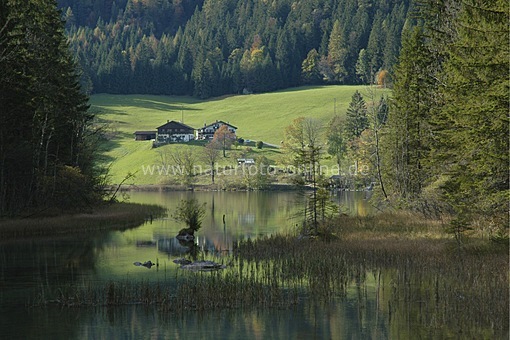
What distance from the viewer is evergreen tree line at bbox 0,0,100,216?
162 ft

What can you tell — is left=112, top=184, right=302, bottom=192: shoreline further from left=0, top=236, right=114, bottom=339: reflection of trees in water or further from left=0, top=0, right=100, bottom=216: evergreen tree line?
left=0, top=236, right=114, bottom=339: reflection of trees in water

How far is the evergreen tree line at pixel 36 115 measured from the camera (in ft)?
162

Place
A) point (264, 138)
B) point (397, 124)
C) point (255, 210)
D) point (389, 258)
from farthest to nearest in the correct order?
point (264, 138) → point (255, 210) → point (397, 124) → point (389, 258)

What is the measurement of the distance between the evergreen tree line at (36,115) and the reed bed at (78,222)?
1705 millimetres

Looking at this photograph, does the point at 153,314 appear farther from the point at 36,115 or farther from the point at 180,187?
the point at 180,187

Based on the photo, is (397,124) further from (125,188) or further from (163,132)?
(163,132)

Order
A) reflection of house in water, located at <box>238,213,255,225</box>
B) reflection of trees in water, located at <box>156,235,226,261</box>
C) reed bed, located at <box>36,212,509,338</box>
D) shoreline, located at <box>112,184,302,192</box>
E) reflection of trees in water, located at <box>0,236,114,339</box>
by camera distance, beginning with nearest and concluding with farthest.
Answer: reflection of trees in water, located at <box>0,236,114,339</box> → reed bed, located at <box>36,212,509,338</box> → reflection of trees in water, located at <box>156,235,226,261</box> → reflection of house in water, located at <box>238,213,255,225</box> → shoreline, located at <box>112,184,302,192</box>

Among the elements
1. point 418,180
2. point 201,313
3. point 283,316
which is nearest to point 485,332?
point 283,316

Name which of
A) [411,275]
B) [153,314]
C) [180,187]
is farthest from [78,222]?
[180,187]

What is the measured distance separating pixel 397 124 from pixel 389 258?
28.6m

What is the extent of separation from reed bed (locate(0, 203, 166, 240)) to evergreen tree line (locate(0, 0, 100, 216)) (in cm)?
171

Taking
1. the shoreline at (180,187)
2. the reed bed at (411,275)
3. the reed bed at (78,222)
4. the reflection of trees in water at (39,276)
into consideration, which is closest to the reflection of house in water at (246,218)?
the reed bed at (78,222)

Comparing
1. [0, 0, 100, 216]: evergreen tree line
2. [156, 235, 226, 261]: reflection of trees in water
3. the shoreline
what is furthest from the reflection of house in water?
the shoreline

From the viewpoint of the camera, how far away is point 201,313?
25.5 metres
